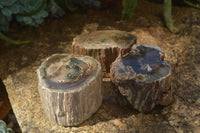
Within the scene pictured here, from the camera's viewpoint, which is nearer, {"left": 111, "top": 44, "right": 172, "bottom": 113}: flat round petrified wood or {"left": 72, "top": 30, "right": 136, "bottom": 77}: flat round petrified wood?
{"left": 111, "top": 44, "right": 172, "bottom": 113}: flat round petrified wood

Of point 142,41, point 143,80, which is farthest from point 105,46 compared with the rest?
point 142,41

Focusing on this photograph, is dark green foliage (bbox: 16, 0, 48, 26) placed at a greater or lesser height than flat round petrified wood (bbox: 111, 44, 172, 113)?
greater

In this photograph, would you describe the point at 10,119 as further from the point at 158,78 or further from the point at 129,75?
the point at 158,78

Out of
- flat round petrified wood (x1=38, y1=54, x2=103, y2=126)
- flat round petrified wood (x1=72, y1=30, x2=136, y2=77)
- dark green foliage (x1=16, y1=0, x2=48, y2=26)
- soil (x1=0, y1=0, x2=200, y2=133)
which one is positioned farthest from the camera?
dark green foliage (x1=16, y1=0, x2=48, y2=26)

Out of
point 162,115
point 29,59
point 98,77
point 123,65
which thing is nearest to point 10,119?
point 29,59

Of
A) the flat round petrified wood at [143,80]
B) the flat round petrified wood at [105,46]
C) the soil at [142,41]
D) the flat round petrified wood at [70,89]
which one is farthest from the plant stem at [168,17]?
the flat round petrified wood at [70,89]

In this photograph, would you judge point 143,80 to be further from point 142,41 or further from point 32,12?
point 32,12

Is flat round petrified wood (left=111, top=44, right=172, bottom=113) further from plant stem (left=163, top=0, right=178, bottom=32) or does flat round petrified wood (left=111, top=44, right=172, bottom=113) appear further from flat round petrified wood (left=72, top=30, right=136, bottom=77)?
plant stem (left=163, top=0, right=178, bottom=32)

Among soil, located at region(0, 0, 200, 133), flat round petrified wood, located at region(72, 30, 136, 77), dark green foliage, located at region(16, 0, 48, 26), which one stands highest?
dark green foliage, located at region(16, 0, 48, 26)

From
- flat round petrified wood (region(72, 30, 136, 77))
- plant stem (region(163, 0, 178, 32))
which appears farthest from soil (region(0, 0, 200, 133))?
flat round petrified wood (region(72, 30, 136, 77))
